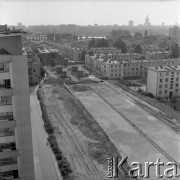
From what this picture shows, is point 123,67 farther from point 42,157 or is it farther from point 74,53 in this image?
point 42,157

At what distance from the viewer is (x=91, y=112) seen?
4.33 meters

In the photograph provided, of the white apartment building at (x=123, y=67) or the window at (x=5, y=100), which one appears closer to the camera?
the window at (x=5, y=100)

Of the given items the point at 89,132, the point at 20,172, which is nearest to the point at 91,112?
the point at 89,132

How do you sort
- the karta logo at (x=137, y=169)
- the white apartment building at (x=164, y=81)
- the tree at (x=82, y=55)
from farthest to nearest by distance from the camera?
the tree at (x=82, y=55) < the white apartment building at (x=164, y=81) < the karta logo at (x=137, y=169)

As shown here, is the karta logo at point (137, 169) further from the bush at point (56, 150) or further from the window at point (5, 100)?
the window at point (5, 100)

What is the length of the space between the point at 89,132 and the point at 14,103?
2.09 meters

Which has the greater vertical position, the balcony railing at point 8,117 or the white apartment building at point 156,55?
the balcony railing at point 8,117

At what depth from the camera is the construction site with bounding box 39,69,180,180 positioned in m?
2.84

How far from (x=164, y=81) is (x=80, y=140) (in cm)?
278

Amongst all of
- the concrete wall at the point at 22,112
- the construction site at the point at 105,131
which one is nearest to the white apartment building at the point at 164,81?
the construction site at the point at 105,131

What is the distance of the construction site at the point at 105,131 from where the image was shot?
284cm

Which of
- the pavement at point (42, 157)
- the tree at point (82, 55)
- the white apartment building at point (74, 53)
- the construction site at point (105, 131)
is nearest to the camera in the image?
the pavement at point (42, 157)

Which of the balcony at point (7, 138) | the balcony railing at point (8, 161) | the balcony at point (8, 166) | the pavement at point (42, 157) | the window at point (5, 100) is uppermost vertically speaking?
the window at point (5, 100)

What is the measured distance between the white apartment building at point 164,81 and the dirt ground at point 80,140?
5.51 feet
